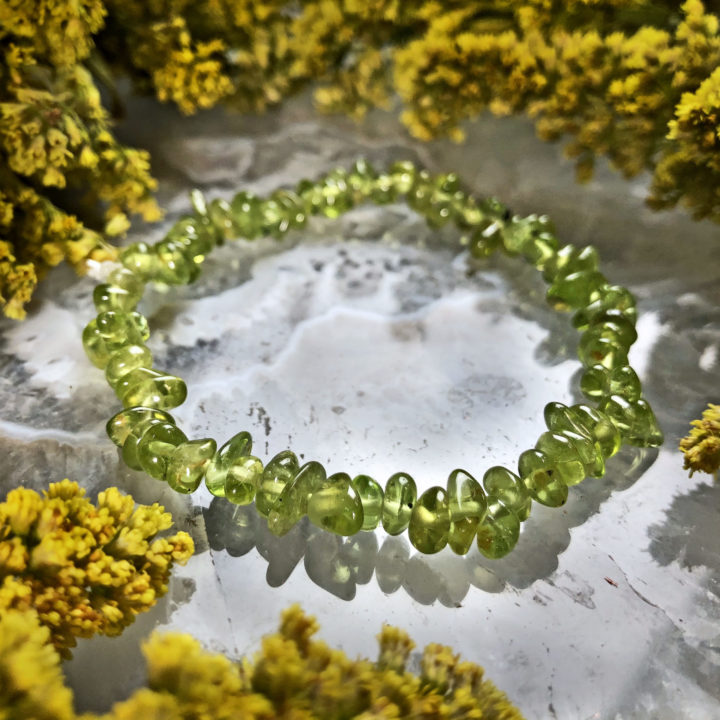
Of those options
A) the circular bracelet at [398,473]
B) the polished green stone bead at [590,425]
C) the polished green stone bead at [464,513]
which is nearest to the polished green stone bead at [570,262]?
the circular bracelet at [398,473]

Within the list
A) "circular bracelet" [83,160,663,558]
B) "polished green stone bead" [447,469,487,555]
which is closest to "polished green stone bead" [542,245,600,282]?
"circular bracelet" [83,160,663,558]

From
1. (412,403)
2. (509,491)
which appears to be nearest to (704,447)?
(509,491)

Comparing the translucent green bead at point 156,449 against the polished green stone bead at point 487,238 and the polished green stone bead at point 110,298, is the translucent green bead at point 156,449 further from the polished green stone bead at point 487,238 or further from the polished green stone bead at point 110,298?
the polished green stone bead at point 487,238

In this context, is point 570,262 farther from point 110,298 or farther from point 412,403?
point 110,298

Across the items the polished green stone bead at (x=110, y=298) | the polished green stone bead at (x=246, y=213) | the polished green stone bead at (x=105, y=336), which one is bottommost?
the polished green stone bead at (x=105, y=336)

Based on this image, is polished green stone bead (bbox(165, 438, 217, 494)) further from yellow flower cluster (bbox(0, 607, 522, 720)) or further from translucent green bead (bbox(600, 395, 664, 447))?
translucent green bead (bbox(600, 395, 664, 447))

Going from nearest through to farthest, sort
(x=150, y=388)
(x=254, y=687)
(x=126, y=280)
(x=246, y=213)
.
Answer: (x=254, y=687)
(x=150, y=388)
(x=126, y=280)
(x=246, y=213)

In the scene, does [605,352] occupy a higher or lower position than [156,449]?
higher
